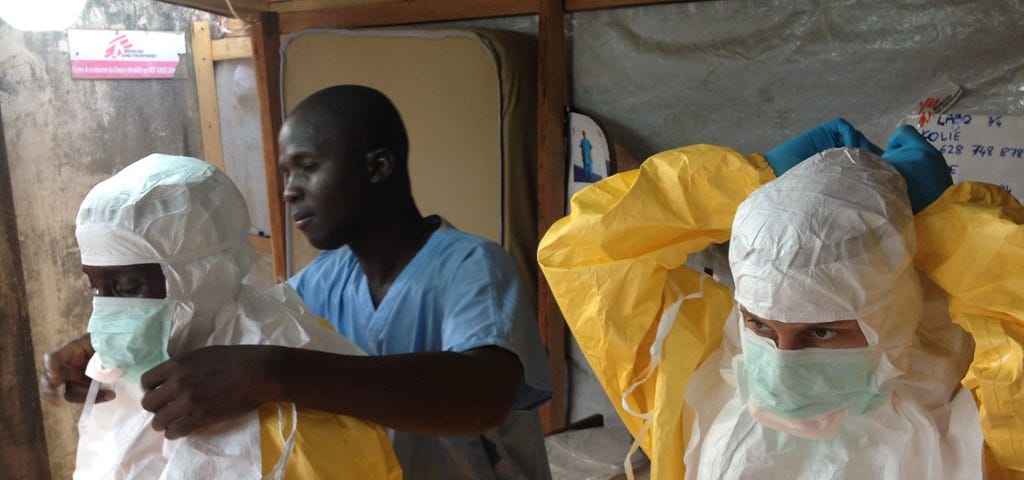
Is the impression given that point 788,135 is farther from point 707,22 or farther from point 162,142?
point 162,142

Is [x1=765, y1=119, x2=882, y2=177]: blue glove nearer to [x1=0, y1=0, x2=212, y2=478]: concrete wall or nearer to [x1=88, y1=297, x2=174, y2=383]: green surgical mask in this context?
[x1=88, y1=297, x2=174, y2=383]: green surgical mask

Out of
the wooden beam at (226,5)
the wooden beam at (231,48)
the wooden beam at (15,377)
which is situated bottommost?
the wooden beam at (15,377)

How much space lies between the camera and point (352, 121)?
51.1 inches

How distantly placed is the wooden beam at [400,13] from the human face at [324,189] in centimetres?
128

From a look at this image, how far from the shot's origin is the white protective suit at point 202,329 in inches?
39.2

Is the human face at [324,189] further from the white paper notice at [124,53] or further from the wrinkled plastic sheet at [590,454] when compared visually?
the white paper notice at [124,53]

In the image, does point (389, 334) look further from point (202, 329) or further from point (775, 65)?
point (775, 65)

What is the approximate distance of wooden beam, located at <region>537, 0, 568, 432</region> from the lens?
236 cm

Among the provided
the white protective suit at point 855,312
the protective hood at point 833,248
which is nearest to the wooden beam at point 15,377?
the white protective suit at point 855,312

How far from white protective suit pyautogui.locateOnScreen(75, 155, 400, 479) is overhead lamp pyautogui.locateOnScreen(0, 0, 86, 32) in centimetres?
120

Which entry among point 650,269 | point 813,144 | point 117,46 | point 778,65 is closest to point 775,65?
point 778,65

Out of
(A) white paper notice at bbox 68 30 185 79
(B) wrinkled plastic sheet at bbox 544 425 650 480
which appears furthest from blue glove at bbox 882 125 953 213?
(A) white paper notice at bbox 68 30 185 79

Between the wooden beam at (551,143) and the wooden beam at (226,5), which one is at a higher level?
the wooden beam at (226,5)

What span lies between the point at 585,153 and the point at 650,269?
4.55 feet
